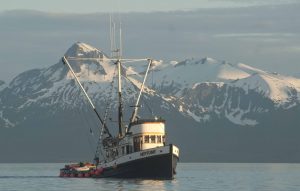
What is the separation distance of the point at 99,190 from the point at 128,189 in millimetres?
5604

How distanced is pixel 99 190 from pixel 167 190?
12104 mm

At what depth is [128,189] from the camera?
7717 inches

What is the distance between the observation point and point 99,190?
19812 centimetres

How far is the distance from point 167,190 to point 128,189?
6.87 m

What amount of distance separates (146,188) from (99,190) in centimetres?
832

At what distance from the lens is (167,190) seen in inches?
7741

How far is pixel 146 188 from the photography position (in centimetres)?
19812

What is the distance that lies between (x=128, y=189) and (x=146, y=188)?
3795 mm

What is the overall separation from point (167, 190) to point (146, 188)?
3.99 meters
